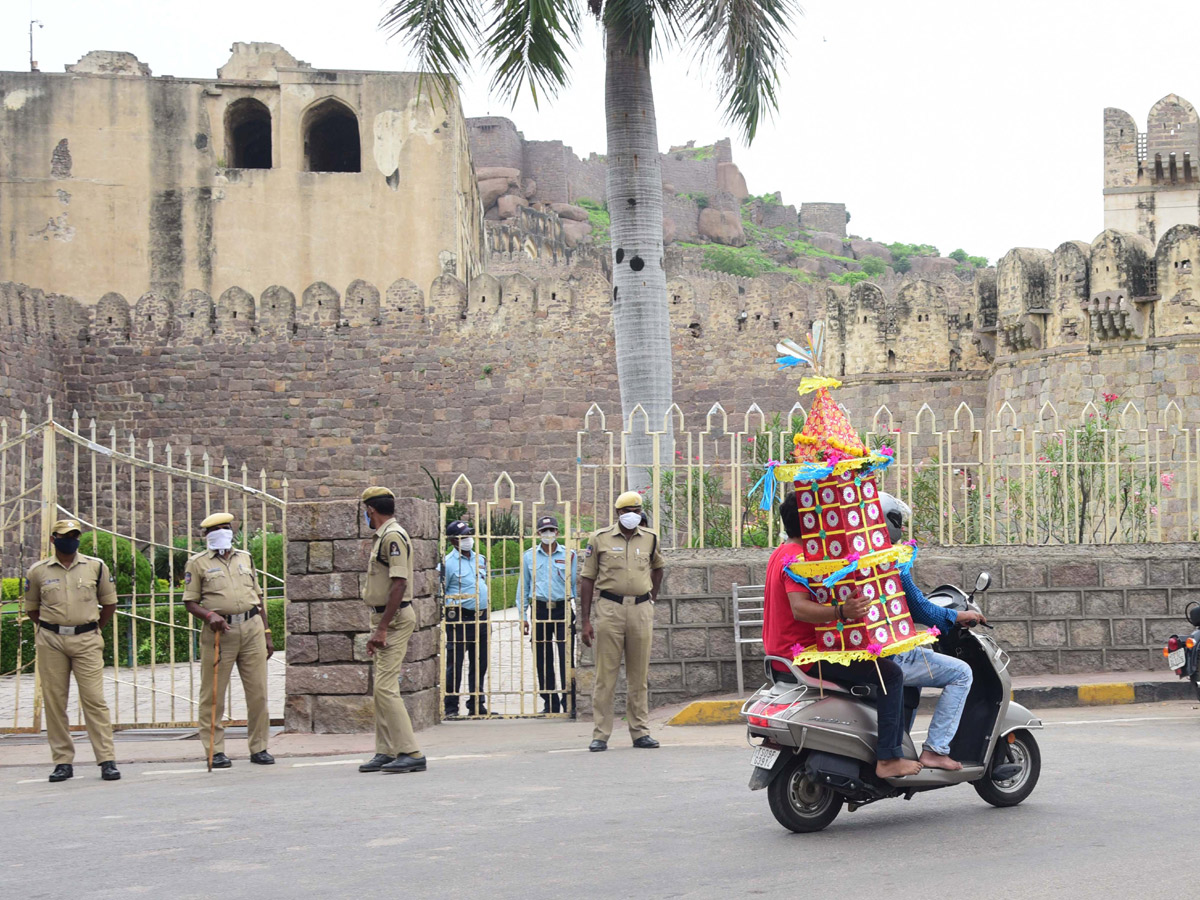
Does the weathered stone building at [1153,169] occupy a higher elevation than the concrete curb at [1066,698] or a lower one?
higher

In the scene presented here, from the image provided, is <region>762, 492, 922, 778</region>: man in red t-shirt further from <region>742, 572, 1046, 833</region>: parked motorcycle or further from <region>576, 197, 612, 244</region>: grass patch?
<region>576, 197, 612, 244</region>: grass patch

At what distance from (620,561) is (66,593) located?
296 centimetres

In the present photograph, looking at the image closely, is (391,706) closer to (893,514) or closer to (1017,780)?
(893,514)

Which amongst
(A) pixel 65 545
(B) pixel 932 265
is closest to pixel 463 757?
(A) pixel 65 545

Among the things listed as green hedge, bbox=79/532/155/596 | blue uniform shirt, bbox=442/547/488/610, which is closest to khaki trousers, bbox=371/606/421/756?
blue uniform shirt, bbox=442/547/488/610

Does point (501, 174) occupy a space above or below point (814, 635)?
above

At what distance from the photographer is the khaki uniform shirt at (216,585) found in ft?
24.9

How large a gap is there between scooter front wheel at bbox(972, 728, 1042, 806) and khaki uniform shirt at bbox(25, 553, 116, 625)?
15.1 ft

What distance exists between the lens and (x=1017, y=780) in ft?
18.5

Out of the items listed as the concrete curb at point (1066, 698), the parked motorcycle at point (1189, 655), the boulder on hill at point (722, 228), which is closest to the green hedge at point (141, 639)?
the concrete curb at point (1066, 698)

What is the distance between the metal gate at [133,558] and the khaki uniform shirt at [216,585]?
0.17m

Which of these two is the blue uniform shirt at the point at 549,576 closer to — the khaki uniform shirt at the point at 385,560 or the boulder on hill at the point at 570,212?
the khaki uniform shirt at the point at 385,560

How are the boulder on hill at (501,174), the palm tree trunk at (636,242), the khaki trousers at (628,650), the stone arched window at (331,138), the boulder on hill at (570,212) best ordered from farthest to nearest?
the boulder on hill at (570,212), the boulder on hill at (501,174), the stone arched window at (331,138), the palm tree trunk at (636,242), the khaki trousers at (628,650)

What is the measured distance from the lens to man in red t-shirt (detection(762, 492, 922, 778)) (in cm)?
526
